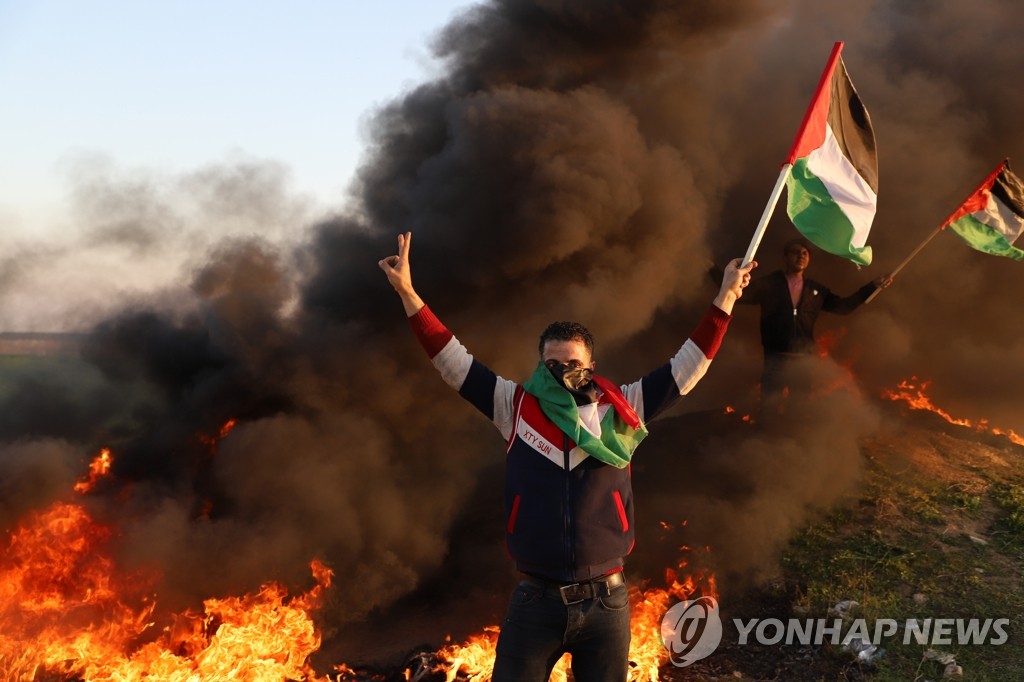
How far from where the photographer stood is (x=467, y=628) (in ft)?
21.7

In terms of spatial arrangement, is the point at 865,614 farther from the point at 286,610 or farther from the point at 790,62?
the point at 790,62

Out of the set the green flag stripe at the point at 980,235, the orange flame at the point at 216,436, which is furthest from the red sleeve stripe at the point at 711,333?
the orange flame at the point at 216,436

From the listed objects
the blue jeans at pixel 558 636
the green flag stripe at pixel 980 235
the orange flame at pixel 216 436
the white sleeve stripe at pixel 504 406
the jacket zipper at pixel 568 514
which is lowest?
the blue jeans at pixel 558 636

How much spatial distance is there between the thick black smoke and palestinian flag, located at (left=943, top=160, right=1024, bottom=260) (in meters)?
2.35

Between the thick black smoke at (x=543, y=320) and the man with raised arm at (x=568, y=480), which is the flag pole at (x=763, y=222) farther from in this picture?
the thick black smoke at (x=543, y=320)

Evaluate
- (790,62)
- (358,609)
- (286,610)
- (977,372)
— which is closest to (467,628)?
(358,609)

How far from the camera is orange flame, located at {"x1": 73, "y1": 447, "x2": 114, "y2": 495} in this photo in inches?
311

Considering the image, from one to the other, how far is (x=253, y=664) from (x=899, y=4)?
13.3m

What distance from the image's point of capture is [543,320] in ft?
32.6

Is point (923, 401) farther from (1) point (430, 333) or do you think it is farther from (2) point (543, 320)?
(1) point (430, 333)

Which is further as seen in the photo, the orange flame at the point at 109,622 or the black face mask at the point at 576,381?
the orange flame at the point at 109,622

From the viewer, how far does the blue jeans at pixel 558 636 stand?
10.2 feet

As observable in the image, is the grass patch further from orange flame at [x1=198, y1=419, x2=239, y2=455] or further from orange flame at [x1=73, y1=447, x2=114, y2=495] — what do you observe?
orange flame at [x1=73, y1=447, x2=114, y2=495]

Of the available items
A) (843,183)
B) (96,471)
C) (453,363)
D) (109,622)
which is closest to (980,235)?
(843,183)
